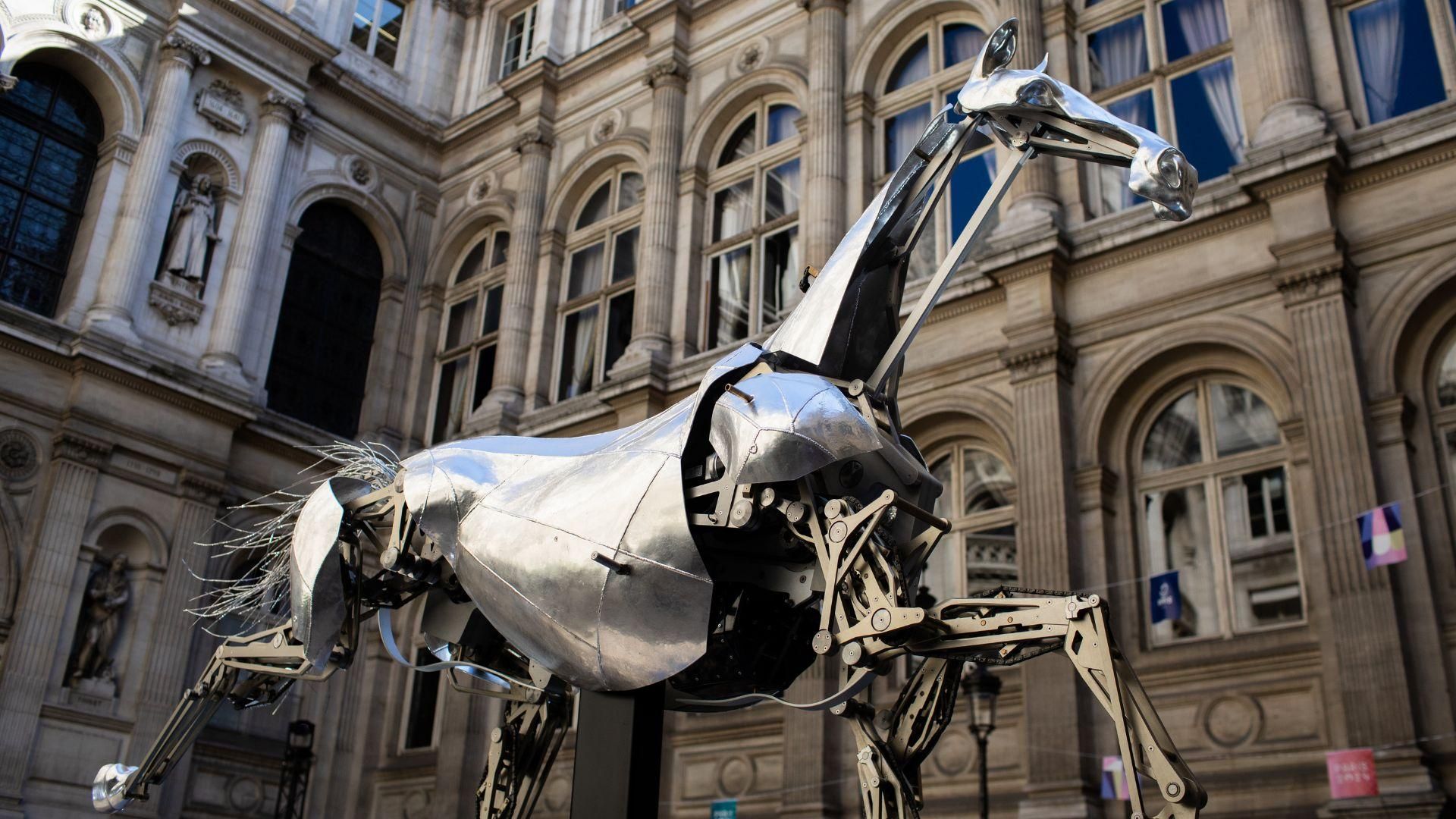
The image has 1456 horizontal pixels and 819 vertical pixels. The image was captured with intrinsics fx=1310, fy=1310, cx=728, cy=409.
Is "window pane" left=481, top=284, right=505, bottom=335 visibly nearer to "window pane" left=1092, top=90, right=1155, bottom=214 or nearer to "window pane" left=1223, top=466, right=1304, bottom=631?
"window pane" left=1092, top=90, right=1155, bottom=214

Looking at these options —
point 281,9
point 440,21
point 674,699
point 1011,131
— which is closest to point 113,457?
point 281,9

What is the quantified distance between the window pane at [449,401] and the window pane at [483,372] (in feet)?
1.35

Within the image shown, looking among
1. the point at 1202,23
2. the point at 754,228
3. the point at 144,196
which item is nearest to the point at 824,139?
the point at 754,228

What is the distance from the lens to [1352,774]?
12.9 metres

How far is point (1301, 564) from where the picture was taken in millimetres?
15000

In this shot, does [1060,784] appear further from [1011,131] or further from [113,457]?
[113,457]

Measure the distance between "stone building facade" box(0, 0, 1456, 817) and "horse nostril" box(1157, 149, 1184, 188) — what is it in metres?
9.38

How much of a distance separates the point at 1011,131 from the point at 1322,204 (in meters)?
10.4

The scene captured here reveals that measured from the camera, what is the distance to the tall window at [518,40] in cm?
3006

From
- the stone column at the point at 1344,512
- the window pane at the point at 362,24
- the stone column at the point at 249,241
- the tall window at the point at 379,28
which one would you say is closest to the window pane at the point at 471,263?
the stone column at the point at 249,241

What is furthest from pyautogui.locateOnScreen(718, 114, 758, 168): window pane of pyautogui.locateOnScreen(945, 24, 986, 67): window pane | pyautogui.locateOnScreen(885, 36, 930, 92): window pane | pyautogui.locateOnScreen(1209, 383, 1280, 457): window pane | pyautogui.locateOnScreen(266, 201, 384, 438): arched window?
pyautogui.locateOnScreen(1209, 383, 1280, 457): window pane

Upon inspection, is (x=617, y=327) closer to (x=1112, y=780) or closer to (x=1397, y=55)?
(x=1112, y=780)

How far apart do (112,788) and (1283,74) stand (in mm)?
15157

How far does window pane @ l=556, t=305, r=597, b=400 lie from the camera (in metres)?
24.9
